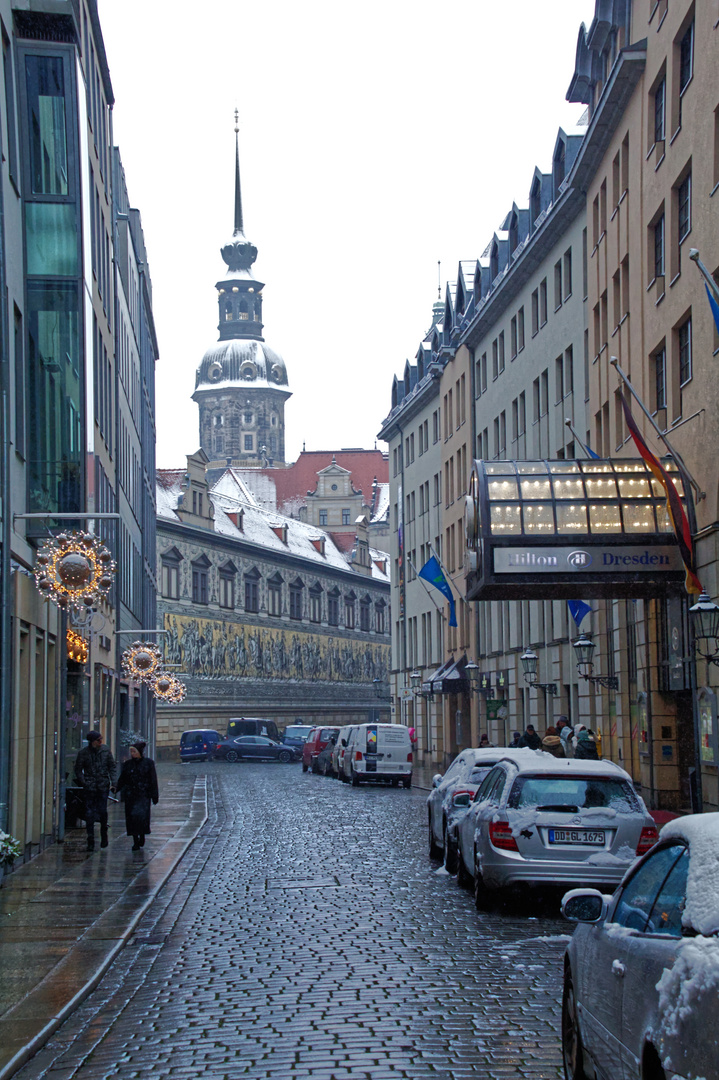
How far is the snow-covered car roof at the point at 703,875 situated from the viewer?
5.04 m

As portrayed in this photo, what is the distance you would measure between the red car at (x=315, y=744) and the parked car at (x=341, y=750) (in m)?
5.41

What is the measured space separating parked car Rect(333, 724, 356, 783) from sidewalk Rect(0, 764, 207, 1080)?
20.7 m

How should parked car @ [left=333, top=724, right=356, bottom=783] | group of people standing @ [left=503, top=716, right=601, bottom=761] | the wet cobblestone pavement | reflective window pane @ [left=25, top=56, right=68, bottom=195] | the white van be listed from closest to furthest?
1. the wet cobblestone pavement
2. reflective window pane @ [left=25, top=56, right=68, bottom=195]
3. group of people standing @ [left=503, top=716, right=601, bottom=761]
4. the white van
5. parked car @ [left=333, top=724, right=356, bottom=783]

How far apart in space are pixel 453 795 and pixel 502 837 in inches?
164

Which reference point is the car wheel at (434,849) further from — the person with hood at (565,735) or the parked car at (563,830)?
the person with hood at (565,735)

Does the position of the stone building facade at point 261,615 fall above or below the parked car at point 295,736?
above

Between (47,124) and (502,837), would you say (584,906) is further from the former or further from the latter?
(47,124)

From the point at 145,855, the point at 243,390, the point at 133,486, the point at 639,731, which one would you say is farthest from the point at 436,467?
the point at 243,390

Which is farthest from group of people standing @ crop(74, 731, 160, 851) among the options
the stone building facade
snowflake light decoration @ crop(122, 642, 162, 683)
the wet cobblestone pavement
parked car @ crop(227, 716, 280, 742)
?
parked car @ crop(227, 716, 280, 742)

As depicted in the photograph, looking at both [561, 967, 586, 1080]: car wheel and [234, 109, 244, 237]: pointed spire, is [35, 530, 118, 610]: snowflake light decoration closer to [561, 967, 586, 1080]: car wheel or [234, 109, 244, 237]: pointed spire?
[561, 967, 586, 1080]: car wheel

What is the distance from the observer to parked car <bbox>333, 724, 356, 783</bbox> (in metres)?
46.1

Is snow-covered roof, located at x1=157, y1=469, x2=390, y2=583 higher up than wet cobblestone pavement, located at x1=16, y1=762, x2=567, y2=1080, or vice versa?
snow-covered roof, located at x1=157, y1=469, x2=390, y2=583

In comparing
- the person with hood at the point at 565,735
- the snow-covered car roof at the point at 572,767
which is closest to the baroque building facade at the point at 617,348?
the person with hood at the point at 565,735

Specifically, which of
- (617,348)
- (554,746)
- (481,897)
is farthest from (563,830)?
(617,348)
